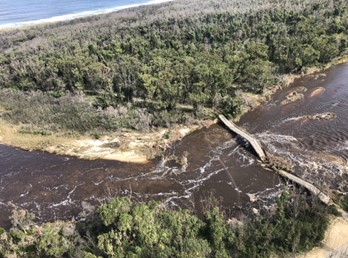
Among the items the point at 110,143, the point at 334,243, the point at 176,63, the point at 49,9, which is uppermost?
the point at 176,63

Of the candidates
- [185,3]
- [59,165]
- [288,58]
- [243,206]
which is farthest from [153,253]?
[185,3]

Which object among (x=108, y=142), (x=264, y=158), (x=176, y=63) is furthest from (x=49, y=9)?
(x=264, y=158)

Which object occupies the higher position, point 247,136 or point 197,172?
point 247,136

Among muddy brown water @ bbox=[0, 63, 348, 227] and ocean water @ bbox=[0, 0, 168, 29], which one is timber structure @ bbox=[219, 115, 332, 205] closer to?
muddy brown water @ bbox=[0, 63, 348, 227]

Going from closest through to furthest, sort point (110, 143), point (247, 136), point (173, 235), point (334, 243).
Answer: point (173, 235)
point (334, 243)
point (247, 136)
point (110, 143)

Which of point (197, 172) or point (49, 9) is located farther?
point (49, 9)

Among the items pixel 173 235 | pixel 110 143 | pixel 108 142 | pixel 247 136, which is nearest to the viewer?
pixel 173 235

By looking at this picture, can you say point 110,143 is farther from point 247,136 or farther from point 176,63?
point 176,63

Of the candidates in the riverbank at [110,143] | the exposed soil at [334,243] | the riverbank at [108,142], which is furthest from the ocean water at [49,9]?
the exposed soil at [334,243]
